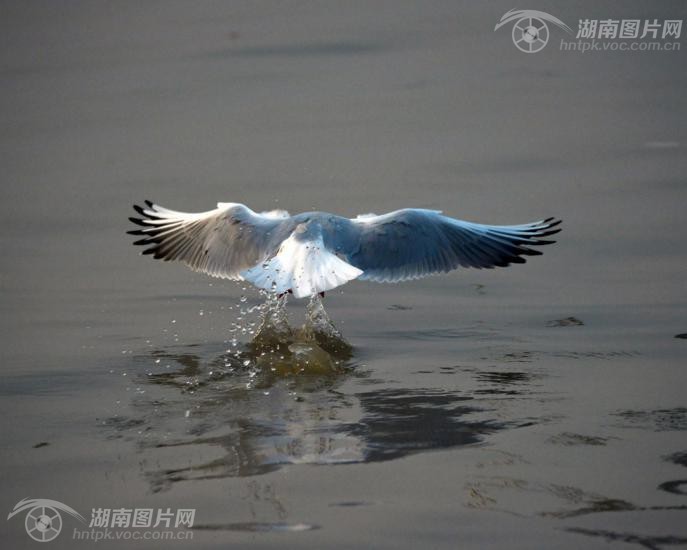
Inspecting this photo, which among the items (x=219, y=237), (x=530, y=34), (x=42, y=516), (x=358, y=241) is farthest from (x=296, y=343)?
(x=530, y=34)

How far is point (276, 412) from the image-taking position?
6.16 m

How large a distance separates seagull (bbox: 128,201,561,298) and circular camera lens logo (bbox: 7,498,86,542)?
2717 millimetres

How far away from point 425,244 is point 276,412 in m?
2.31

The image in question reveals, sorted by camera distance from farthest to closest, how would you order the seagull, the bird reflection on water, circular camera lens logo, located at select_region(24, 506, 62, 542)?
the seagull, the bird reflection on water, circular camera lens logo, located at select_region(24, 506, 62, 542)

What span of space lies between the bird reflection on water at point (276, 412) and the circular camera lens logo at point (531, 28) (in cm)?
730

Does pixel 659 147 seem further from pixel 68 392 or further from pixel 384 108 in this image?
pixel 68 392

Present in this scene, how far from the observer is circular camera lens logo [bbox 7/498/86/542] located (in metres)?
4.88

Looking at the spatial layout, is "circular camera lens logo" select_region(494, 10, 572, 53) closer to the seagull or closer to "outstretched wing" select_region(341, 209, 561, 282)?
the seagull

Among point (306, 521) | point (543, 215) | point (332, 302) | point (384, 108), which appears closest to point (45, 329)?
point (332, 302)

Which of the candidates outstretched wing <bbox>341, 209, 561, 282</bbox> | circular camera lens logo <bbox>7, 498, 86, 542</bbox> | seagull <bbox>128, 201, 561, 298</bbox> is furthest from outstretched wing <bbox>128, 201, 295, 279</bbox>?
circular camera lens logo <bbox>7, 498, 86, 542</bbox>

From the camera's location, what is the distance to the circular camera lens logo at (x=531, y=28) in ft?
45.3

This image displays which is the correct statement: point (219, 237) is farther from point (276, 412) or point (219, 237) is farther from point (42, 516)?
point (42, 516)

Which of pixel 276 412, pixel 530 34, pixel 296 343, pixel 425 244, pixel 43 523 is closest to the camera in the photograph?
pixel 43 523

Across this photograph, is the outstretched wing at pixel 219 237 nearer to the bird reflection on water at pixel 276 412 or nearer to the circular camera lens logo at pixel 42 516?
the bird reflection on water at pixel 276 412
